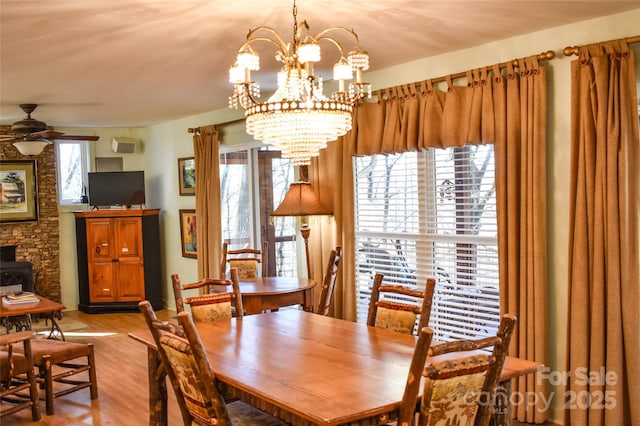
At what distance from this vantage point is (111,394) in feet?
17.0

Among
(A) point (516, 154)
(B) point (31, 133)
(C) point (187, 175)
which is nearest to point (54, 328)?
(B) point (31, 133)

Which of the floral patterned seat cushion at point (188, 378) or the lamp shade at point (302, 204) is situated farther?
the lamp shade at point (302, 204)

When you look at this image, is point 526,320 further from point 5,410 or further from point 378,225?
point 5,410

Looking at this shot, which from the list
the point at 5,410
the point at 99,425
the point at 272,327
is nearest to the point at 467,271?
the point at 272,327

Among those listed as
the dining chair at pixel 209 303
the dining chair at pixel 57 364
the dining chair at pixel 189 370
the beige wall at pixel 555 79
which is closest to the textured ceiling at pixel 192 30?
the beige wall at pixel 555 79

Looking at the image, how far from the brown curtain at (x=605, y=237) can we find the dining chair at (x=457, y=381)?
1650 millimetres

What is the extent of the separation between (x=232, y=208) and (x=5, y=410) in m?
3.70

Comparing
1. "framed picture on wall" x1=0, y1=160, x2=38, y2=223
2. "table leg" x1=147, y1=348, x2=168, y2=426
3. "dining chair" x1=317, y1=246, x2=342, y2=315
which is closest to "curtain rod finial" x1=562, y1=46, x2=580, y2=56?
"dining chair" x1=317, y1=246, x2=342, y2=315

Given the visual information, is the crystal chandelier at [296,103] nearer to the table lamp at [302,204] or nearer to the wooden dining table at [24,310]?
the table lamp at [302,204]

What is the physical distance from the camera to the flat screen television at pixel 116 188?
28.4ft

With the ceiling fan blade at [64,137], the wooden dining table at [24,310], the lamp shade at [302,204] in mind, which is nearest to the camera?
the lamp shade at [302,204]

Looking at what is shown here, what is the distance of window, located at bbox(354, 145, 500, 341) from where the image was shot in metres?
4.62

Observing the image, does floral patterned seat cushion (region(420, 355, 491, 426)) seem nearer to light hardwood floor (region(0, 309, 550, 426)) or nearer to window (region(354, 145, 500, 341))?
light hardwood floor (region(0, 309, 550, 426))

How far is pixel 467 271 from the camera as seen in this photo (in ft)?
15.7
